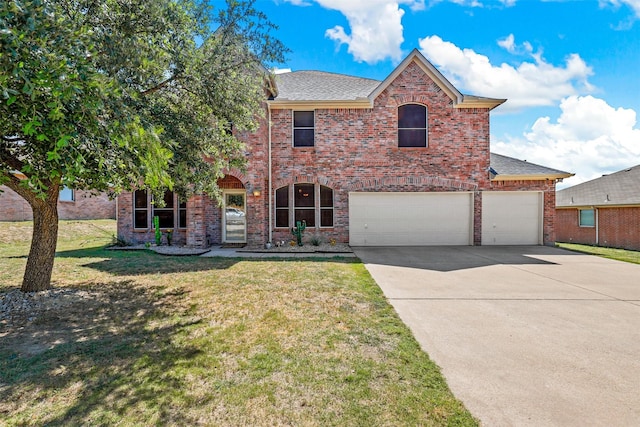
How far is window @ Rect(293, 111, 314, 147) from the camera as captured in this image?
13.4m

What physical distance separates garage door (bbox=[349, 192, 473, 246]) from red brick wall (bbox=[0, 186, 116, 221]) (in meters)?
13.9

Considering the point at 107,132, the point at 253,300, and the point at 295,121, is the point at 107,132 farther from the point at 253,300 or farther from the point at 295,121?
the point at 295,121

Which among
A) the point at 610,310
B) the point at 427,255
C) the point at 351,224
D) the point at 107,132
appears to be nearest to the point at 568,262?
the point at 427,255

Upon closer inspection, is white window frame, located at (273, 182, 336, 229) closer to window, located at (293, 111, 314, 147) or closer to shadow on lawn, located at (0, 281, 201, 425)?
window, located at (293, 111, 314, 147)

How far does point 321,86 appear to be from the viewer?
600 inches

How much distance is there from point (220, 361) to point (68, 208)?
81.2 ft

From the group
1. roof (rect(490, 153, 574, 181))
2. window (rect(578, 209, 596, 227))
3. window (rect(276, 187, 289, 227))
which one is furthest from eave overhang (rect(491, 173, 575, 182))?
window (rect(276, 187, 289, 227))

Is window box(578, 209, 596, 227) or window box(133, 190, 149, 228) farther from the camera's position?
window box(578, 209, 596, 227)

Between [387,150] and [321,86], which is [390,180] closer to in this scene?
[387,150]

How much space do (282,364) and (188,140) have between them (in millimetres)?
4826

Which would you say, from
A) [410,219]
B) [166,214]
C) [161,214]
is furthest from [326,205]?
[161,214]

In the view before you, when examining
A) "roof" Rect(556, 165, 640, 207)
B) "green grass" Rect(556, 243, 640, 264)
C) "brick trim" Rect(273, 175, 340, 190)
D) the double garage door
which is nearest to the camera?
"green grass" Rect(556, 243, 640, 264)

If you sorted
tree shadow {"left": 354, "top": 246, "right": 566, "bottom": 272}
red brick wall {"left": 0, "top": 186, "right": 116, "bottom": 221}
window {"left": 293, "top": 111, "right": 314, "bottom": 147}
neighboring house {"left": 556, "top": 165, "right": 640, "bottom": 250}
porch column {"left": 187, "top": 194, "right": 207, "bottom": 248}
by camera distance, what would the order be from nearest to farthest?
1. tree shadow {"left": 354, "top": 246, "right": 566, "bottom": 272}
2. porch column {"left": 187, "top": 194, "right": 207, "bottom": 248}
3. window {"left": 293, "top": 111, "right": 314, "bottom": 147}
4. neighboring house {"left": 556, "top": 165, "right": 640, "bottom": 250}
5. red brick wall {"left": 0, "top": 186, "right": 116, "bottom": 221}

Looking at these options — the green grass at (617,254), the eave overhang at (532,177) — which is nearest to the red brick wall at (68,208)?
the eave overhang at (532,177)
